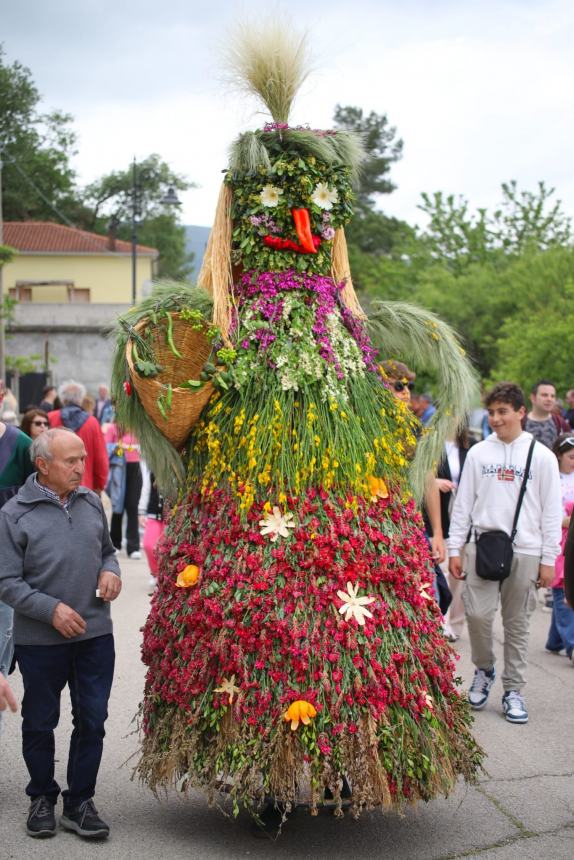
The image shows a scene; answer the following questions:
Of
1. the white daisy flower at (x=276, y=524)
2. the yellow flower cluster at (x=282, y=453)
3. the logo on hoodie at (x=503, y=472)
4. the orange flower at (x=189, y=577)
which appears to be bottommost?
the orange flower at (x=189, y=577)

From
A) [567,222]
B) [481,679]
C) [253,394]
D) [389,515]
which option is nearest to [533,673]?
[481,679]

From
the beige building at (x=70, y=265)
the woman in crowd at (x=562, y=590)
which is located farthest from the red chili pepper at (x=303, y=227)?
the beige building at (x=70, y=265)

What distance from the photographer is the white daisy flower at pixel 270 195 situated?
432cm

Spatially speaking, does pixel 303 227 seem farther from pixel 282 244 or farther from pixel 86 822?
pixel 86 822

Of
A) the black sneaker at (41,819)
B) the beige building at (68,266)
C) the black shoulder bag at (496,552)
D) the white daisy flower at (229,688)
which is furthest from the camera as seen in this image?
the beige building at (68,266)

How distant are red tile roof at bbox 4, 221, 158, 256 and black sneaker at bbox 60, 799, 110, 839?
5102 cm

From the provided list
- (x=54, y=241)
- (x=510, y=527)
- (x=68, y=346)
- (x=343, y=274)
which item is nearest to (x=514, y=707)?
(x=510, y=527)

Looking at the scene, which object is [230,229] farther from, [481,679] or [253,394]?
→ [481,679]

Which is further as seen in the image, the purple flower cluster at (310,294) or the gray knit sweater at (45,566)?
the purple flower cluster at (310,294)

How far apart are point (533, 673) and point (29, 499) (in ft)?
14.4

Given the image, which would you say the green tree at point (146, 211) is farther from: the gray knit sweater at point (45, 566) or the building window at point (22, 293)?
the gray knit sweater at point (45, 566)

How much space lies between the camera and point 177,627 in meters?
4.05

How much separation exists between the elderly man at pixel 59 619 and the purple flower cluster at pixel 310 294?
947mm

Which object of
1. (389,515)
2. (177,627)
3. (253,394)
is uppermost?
(253,394)
